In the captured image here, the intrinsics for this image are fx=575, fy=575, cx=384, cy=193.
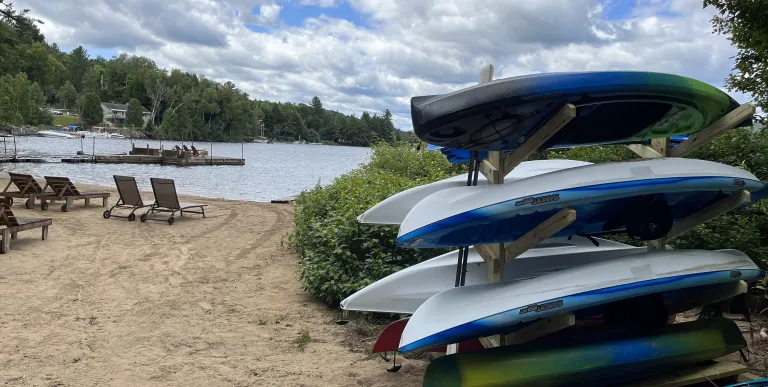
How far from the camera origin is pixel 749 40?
16.6ft

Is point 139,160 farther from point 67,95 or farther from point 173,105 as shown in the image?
point 67,95

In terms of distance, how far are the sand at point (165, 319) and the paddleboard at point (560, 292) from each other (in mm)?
1117

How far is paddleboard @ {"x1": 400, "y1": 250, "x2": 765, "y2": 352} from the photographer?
3.49m

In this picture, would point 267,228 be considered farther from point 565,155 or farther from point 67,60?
point 67,60

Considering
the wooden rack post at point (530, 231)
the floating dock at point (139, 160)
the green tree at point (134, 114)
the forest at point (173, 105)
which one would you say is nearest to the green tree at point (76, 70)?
the forest at point (173, 105)

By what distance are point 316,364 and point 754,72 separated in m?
5.30

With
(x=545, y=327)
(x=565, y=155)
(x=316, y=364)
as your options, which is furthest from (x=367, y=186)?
(x=545, y=327)

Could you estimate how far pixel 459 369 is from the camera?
358 centimetres

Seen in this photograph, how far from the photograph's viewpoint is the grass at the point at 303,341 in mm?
5418

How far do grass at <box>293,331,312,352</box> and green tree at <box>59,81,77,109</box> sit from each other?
476 ft

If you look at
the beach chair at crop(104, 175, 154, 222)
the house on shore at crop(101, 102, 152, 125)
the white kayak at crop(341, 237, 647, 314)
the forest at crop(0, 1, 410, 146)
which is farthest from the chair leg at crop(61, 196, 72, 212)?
the house on shore at crop(101, 102, 152, 125)

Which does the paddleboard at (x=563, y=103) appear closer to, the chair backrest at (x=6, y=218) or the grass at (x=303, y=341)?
the grass at (x=303, y=341)

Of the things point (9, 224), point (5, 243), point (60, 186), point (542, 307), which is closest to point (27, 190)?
point (60, 186)

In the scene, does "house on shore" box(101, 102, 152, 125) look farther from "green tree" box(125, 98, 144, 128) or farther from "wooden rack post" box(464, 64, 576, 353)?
"wooden rack post" box(464, 64, 576, 353)
